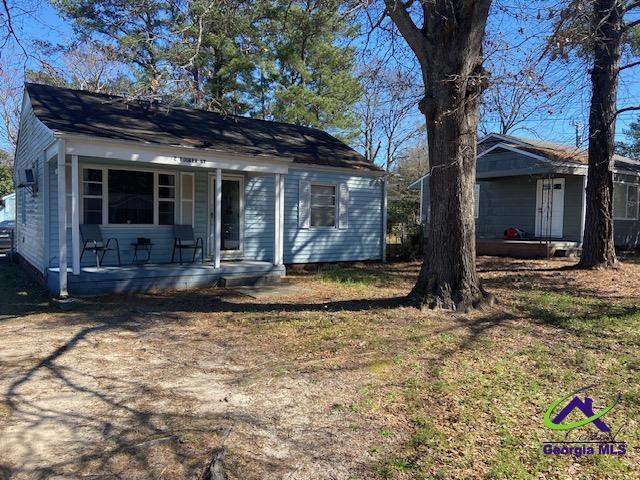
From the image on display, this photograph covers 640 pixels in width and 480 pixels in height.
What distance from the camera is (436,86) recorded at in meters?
6.97

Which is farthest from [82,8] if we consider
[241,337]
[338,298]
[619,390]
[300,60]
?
[619,390]

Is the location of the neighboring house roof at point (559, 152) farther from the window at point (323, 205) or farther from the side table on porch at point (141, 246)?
the side table on porch at point (141, 246)

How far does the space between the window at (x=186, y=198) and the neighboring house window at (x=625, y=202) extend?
14.9 m

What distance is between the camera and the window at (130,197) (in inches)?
398

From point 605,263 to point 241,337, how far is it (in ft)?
30.5

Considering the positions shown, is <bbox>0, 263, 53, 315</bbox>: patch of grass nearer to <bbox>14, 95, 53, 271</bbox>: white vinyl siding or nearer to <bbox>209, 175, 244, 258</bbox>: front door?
<bbox>14, 95, 53, 271</bbox>: white vinyl siding

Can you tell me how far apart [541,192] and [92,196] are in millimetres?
14412

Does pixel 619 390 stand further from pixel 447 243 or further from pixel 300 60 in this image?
pixel 300 60

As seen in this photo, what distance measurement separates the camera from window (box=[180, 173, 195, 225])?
36.2 feet

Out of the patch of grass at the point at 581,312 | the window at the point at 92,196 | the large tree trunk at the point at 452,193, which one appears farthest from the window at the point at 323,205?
the large tree trunk at the point at 452,193

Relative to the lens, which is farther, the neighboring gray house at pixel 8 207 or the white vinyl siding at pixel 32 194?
the neighboring gray house at pixel 8 207


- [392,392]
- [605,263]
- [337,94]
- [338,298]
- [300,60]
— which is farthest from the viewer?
[337,94]

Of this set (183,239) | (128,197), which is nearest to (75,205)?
(128,197)

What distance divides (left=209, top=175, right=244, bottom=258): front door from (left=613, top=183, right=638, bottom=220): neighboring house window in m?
13.7
